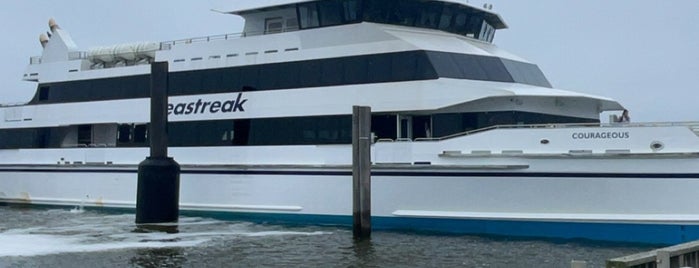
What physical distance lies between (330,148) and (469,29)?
160 inches

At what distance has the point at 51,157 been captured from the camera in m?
18.9

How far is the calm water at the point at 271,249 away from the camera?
10719mm

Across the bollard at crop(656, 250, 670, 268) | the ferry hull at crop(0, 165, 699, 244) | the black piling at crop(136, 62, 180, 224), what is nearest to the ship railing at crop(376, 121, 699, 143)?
the ferry hull at crop(0, 165, 699, 244)

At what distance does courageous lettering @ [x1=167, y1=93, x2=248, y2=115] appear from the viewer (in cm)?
1591

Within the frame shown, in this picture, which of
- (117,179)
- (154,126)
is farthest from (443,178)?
(117,179)

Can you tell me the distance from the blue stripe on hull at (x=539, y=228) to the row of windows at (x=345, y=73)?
8.28 feet

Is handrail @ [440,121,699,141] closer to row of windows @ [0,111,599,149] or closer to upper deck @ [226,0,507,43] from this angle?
row of windows @ [0,111,599,149]

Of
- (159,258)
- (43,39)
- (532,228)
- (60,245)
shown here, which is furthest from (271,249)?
(43,39)

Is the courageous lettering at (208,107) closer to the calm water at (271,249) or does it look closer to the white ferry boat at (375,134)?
the white ferry boat at (375,134)

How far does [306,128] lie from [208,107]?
8.40 feet

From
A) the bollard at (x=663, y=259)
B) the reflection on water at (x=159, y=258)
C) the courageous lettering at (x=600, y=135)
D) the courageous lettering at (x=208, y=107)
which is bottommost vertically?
the reflection on water at (x=159, y=258)

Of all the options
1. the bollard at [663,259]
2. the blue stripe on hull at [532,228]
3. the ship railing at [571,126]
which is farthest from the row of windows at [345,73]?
the bollard at [663,259]

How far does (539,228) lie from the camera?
12453mm

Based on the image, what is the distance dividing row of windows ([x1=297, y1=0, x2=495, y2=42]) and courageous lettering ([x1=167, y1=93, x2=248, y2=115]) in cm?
201
